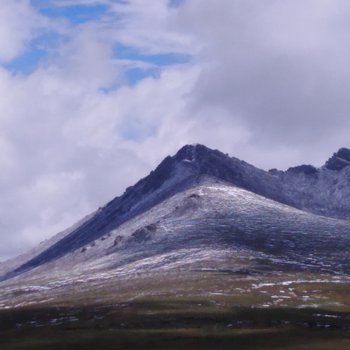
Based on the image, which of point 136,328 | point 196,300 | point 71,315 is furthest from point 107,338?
point 196,300

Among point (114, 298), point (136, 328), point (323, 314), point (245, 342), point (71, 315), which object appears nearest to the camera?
point (245, 342)

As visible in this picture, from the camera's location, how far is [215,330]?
13550cm

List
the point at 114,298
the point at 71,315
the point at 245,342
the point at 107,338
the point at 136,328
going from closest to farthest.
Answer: the point at 245,342
the point at 107,338
the point at 136,328
the point at 71,315
the point at 114,298

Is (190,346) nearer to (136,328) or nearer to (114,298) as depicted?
(136,328)

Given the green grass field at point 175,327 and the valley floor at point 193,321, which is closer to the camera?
the green grass field at point 175,327

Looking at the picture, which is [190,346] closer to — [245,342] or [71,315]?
[245,342]

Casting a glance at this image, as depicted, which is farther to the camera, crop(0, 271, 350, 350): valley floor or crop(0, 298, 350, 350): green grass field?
crop(0, 271, 350, 350): valley floor

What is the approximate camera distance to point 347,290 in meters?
196

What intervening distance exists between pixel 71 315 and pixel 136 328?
31.4 meters

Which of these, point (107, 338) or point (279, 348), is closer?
point (279, 348)

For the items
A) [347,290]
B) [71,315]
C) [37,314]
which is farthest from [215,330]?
[347,290]

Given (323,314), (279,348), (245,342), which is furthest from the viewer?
(323,314)

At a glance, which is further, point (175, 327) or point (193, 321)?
point (193, 321)

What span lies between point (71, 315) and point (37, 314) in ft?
37.7
